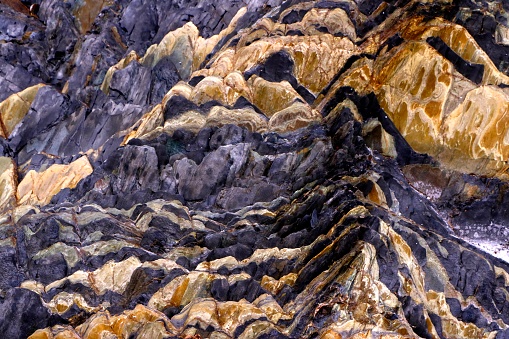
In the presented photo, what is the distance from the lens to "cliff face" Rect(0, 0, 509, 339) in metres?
15.6

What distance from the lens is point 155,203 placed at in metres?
18.8

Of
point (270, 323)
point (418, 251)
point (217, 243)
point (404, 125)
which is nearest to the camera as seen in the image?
point (270, 323)

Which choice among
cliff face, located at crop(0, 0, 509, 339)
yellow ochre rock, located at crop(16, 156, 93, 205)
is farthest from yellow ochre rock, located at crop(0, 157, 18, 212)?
yellow ochre rock, located at crop(16, 156, 93, 205)

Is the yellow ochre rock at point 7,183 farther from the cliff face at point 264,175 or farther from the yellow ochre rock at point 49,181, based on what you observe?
the yellow ochre rock at point 49,181

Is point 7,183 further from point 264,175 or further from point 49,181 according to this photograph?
point 264,175

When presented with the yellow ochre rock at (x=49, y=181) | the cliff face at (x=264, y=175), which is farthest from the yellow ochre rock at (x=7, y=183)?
the yellow ochre rock at (x=49, y=181)

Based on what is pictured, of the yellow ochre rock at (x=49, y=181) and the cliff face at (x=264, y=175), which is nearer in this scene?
the cliff face at (x=264, y=175)

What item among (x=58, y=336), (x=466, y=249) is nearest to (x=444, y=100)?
(x=466, y=249)

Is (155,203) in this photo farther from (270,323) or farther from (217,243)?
(270,323)

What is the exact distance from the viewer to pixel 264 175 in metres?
19.3

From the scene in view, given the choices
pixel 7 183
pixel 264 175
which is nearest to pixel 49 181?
pixel 7 183

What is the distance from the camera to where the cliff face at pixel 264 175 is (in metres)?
15.6

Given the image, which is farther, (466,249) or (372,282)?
(466,249)

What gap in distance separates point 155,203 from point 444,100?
29.8ft
